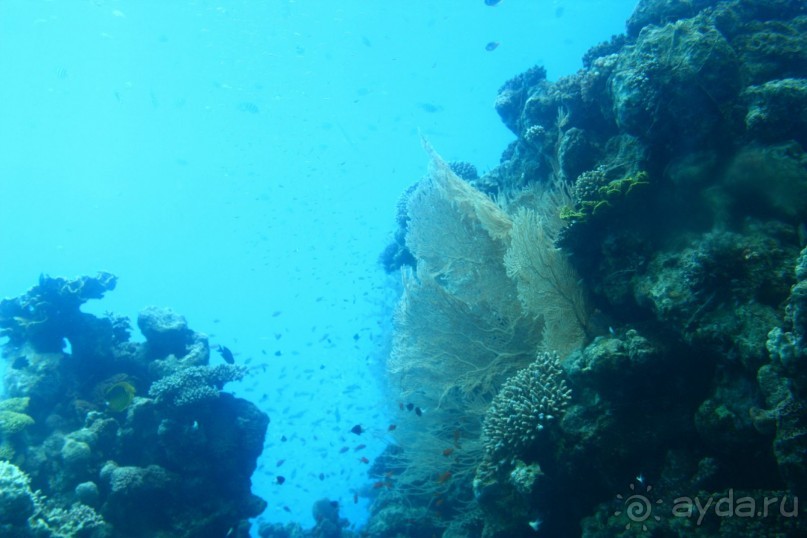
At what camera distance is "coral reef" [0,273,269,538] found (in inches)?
309

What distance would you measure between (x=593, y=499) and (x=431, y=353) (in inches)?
142

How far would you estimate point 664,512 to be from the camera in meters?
4.00

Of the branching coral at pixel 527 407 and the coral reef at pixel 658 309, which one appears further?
the branching coral at pixel 527 407

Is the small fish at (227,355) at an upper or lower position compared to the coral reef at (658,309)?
upper

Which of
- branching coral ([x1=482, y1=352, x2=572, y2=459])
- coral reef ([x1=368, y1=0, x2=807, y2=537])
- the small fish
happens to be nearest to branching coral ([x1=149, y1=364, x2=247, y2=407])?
the small fish

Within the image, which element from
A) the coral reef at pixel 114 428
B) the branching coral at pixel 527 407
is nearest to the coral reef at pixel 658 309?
the branching coral at pixel 527 407

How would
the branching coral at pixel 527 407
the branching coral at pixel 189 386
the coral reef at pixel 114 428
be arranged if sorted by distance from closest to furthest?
1. the branching coral at pixel 527 407
2. the coral reef at pixel 114 428
3. the branching coral at pixel 189 386

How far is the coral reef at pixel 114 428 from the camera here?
25.7 ft

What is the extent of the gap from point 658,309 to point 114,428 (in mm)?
10199

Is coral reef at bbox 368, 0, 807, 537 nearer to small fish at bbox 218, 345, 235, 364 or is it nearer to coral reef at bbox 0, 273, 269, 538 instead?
coral reef at bbox 0, 273, 269, 538

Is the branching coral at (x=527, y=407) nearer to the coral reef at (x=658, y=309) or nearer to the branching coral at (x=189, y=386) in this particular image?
the coral reef at (x=658, y=309)

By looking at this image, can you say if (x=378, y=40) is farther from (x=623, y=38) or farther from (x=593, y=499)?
(x=593, y=499)

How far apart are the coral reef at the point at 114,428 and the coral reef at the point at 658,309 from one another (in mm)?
4930

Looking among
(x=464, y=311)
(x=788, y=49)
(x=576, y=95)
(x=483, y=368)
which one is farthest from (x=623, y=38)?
(x=483, y=368)
